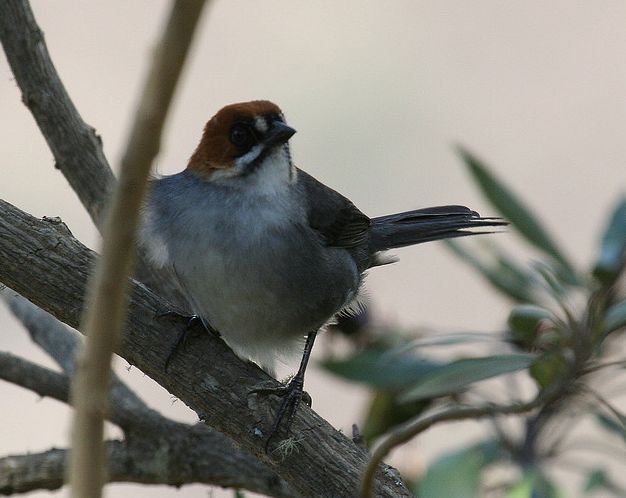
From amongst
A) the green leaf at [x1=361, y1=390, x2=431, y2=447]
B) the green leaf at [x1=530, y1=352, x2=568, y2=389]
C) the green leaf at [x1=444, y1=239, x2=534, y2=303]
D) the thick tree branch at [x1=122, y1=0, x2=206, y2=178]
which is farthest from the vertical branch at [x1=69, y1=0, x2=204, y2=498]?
the green leaf at [x1=361, y1=390, x2=431, y2=447]

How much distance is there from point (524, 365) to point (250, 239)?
0.86 meters

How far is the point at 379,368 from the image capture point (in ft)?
9.70

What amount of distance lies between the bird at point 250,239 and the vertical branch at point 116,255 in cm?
170

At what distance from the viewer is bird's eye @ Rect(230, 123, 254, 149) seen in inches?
118

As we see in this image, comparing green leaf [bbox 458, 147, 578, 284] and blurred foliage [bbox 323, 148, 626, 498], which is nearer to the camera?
blurred foliage [bbox 323, 148, 626, 498]

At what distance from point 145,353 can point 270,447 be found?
0.41 metres

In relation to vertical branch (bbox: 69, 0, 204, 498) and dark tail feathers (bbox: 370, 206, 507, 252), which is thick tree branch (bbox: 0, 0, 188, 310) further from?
vertical branch (bbox: 69, 0, 204, 498)

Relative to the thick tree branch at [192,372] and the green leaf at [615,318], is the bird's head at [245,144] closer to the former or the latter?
the thick tree branch at [192,372]

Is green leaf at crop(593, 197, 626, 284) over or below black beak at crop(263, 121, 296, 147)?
below

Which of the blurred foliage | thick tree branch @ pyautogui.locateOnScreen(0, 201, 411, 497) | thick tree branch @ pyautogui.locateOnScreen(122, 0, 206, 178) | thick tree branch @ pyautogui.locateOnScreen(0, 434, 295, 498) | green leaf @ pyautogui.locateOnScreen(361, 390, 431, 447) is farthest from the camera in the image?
green leaf @ pyautogui.locateOnScreen(361, 390, 431, 447)

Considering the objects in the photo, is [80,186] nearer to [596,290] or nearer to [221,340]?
[221,340]

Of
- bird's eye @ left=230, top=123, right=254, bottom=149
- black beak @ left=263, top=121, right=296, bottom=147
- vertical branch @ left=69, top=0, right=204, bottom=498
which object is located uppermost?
bird's eye @ left=230, top=123, right=254, bottom=149

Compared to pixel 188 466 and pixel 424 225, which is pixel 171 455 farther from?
pixel 424 225

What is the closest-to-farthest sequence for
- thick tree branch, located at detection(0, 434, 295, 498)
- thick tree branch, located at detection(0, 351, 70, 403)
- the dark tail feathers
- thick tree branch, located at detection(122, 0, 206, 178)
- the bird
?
1. thick tree branch, located at detection(122, 0, 206, 178)
2. the bird
3. thick tree branch, located at detection(0, 434, 295, 498)
4. thick tree branch, located at detection(0, 351, 70, 403)
5. the dark tail feathers
